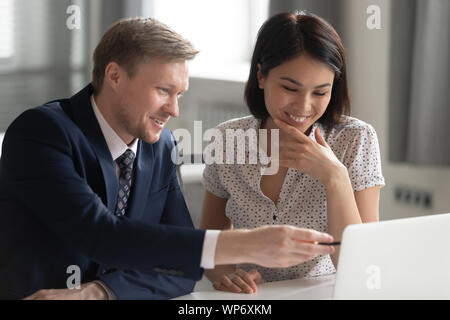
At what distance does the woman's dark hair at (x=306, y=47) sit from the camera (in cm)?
148

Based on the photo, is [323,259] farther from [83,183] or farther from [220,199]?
[83,183]

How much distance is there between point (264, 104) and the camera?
5.63 ft

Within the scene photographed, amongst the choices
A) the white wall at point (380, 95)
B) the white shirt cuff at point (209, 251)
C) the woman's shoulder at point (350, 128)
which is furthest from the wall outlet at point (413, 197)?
the white shirt cuff at point (209, 251)

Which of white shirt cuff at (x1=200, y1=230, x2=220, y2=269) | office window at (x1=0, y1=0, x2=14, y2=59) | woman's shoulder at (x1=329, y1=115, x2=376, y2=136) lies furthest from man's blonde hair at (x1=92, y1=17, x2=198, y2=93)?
office window at (x1=0, y1=0, x2=14, y2=59)

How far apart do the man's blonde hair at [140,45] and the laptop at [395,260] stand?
1.80 feet

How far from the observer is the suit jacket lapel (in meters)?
1.31

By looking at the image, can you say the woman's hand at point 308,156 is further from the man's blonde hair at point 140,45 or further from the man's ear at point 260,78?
the man's blonde hair at point 140,45

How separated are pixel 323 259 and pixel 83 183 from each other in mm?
727

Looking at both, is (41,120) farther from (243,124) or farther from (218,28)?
(218,28)

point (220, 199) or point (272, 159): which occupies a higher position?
point (272, 159)

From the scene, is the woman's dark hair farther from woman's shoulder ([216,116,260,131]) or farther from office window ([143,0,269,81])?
office window ([143,0,269,81])

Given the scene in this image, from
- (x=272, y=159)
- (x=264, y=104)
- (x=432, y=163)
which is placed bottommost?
(x=432, y=163)
